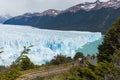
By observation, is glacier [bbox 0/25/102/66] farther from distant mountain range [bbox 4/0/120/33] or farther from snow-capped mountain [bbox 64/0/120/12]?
snow-capped mountain [bbox 64/0/120/12]

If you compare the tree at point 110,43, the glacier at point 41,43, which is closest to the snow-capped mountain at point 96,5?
the glacier at point 41,43

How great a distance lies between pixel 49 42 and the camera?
36625 millimetres

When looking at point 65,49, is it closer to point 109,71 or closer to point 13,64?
point 109,71

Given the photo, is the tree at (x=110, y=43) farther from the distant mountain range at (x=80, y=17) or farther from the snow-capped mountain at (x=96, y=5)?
the snow-capped mountain at (x=96, y=5)

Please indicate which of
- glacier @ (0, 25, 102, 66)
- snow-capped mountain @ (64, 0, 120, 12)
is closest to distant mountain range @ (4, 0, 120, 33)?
snow-capped mountain @ (64, 0, 120, 12)

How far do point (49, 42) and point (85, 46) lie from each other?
7498 mm

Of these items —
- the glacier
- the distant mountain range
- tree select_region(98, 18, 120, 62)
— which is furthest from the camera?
the distant mountain range

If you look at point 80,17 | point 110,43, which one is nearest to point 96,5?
point 80,17

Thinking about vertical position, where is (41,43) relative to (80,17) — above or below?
below

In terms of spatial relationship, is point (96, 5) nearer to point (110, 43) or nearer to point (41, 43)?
point (41, 43)

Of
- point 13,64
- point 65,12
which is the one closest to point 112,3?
point 65,12

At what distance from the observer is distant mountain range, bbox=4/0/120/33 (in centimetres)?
12759

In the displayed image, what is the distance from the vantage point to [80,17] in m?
141

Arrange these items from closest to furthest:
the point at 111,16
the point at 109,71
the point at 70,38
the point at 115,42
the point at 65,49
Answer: the point at 109,71, the point at 115,42, the point at 65,49, the point at 70,38, the point at 111,16
